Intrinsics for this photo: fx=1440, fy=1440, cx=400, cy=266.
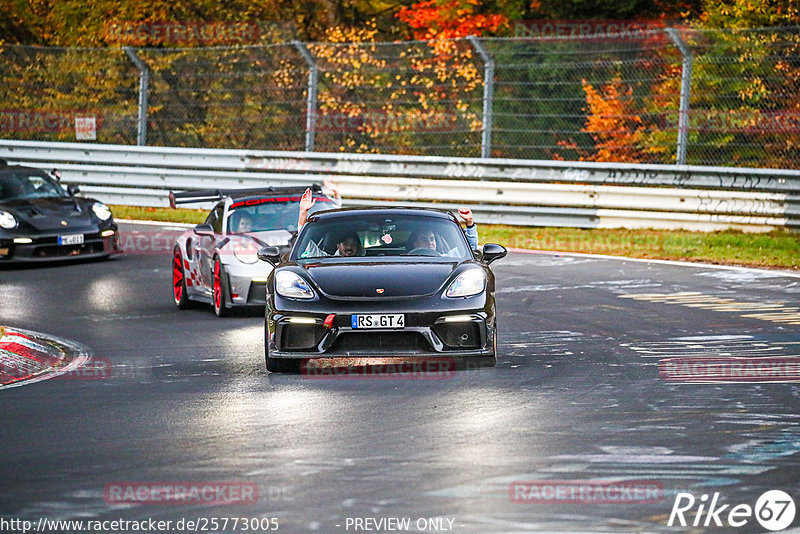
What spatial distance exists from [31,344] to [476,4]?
899 inches

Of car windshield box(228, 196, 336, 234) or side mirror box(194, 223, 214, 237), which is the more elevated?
car windshield box(228, 196, 336, 234)

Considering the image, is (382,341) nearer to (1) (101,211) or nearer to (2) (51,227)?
(2) (51,227)

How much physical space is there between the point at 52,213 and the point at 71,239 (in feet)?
1.76

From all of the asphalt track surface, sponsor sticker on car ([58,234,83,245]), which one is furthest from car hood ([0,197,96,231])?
the asphalt track surface

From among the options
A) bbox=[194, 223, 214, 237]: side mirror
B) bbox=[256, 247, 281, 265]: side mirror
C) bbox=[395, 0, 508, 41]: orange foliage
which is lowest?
bbox=[194, 223, 214, 237]: side mirror

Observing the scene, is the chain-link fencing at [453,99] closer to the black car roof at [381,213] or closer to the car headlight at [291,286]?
the black car roof at [381,213]

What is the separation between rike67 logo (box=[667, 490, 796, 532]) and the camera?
20.2ft

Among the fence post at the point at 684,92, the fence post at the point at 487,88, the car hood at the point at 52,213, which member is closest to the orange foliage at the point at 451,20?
the fence post at the point at 487,88

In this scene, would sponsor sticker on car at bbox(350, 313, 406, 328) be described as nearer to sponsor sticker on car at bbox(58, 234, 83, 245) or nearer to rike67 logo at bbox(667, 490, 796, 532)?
rike67 logo at bbox(667, 490, 796, 532)

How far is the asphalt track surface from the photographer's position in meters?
6.53

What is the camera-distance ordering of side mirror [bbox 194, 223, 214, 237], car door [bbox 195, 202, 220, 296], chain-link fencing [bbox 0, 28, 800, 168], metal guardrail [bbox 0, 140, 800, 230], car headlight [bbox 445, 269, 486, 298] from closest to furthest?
1. car headlight [bbox 445, 269, 486, 298]
2. car door [bbox 195, 202, 220, 296]
3. side mirror [bbox 194, 223, 214, 237]
4. metal guardrail [bbox 0, 140, 800, 230]
5. chain-link fencing [bbox 0, 28, 800, 168]

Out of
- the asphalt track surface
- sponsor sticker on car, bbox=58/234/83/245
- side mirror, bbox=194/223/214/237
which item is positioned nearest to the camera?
the asphalt track surface

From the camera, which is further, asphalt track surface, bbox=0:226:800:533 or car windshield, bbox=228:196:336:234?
car windshield, bbox=228:196:336:234

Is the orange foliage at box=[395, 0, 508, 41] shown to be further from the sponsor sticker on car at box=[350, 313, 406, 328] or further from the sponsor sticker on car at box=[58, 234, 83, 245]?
the sponsor sticker on car at box=[350, 313, 406, 328]
